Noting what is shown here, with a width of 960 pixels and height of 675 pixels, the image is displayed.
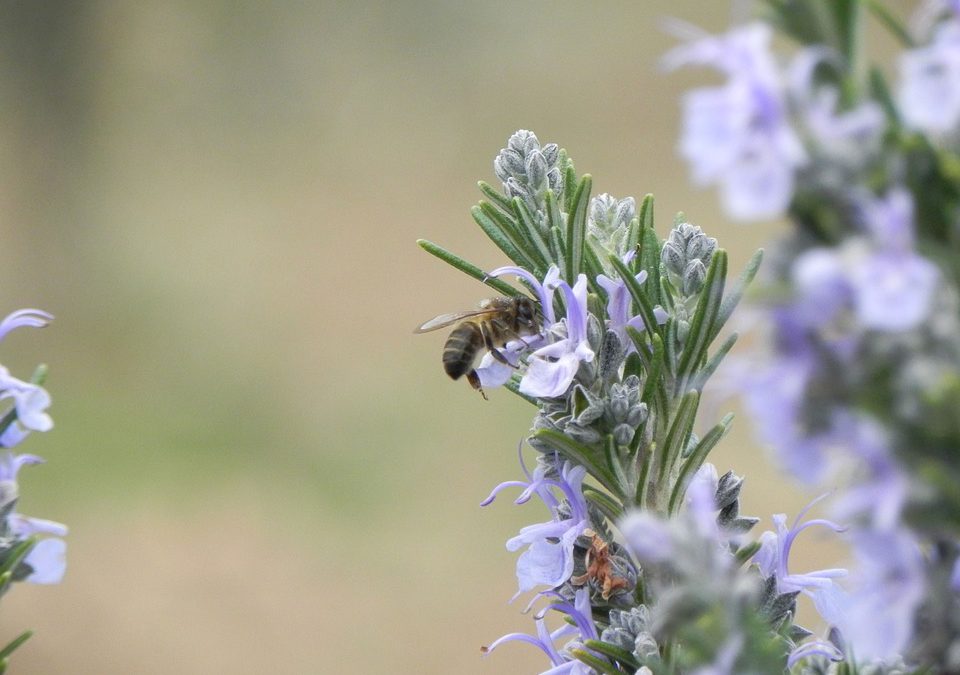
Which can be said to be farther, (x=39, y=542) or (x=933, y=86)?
(x=39, y=542)

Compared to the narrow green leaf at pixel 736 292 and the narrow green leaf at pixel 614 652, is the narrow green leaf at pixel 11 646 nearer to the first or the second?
the narrow green leaf at pixel 614 652

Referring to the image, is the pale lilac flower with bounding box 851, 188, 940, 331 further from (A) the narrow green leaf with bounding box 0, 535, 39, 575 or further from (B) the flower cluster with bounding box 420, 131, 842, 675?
(A) the narrow green leaf with bounding box 0, 535, 39, 575


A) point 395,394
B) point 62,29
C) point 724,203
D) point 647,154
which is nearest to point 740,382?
point 724,203

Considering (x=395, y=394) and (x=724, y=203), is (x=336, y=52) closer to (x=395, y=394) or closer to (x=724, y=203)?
(x=395, y=394)

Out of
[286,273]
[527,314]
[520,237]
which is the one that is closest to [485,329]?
[527,314]

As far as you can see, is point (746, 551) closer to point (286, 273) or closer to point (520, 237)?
point (520, 237)

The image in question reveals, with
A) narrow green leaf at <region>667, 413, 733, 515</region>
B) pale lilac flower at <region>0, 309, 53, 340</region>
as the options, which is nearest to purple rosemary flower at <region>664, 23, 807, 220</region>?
narrow green leaf at <region>667, 413, 733, 515</region>
